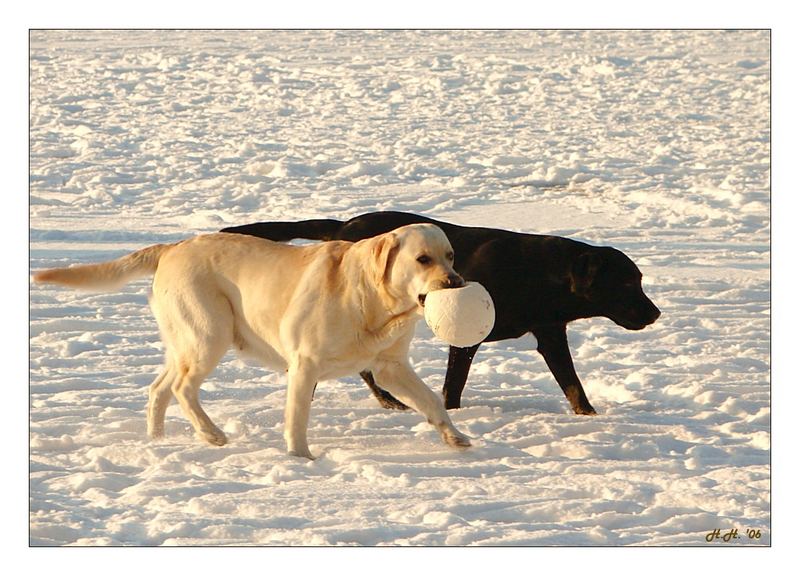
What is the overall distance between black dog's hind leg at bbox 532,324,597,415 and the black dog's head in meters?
0.36

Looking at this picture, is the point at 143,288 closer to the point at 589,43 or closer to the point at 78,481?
the point at 78,481

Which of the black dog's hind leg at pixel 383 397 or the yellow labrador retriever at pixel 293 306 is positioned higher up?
the yellow labrador retriever at pixel 293 306

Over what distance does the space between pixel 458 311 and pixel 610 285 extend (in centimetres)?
184

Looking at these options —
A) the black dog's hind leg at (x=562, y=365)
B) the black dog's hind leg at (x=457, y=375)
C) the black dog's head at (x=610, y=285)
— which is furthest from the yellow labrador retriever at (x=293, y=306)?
the black dog's head at (x=610, y=285)

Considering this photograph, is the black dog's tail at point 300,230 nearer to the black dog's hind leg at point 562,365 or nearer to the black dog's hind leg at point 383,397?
the black dog's hind leg at point 383,397

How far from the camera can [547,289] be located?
848cm

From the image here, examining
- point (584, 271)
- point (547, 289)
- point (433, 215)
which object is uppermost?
point (433, 215)

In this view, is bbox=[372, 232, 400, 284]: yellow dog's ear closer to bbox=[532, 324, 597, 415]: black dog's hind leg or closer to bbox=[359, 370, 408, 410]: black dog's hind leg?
bbox=[359, 370, 408, 410]: black dog's hind leg

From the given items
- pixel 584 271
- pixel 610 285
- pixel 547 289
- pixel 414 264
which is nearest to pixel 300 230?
pixel 547 289

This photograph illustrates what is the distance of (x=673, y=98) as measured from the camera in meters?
19.9

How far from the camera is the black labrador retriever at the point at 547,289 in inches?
331

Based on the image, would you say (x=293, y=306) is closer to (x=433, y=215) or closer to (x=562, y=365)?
(x=562, y=365)

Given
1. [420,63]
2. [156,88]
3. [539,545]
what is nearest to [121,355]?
[539,545]

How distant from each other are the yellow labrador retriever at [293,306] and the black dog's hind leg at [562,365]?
1.21 meters
